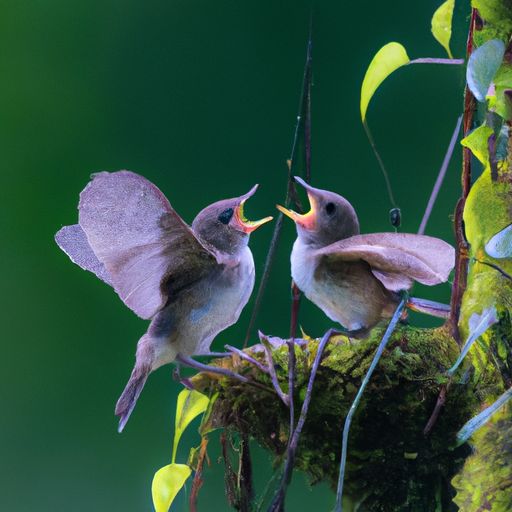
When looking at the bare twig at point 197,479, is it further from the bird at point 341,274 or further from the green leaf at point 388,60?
the green leaf at point 388,60

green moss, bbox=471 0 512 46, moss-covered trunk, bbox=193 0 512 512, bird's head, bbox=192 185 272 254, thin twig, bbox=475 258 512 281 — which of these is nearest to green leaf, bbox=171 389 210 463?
moss-covered trunk, bbox=193 0 512 512

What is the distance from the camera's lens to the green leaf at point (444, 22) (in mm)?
628

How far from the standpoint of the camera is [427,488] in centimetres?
53

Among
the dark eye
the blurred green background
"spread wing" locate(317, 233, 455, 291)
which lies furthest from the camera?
the blurred green background

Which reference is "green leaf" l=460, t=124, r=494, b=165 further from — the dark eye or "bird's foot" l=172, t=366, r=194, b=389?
"bird's foot" l=172, t=366, r=194, b=389

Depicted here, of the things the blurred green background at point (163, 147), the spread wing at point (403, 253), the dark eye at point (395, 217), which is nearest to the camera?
the spread wing at point (403, 253)

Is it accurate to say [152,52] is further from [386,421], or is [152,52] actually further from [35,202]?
[386,421]

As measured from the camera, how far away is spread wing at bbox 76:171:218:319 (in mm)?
453

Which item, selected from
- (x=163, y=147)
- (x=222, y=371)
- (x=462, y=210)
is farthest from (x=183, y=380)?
(x=163, y=147)

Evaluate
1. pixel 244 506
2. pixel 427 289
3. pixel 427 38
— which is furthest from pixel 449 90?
pixel 244 506

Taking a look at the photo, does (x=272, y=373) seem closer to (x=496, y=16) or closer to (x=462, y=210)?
(x=462, y=210)

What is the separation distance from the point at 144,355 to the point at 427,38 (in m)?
0.89

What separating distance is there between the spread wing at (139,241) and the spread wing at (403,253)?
11 cm

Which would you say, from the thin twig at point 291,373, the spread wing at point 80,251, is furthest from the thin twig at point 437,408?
the spread wing at point 80,251
